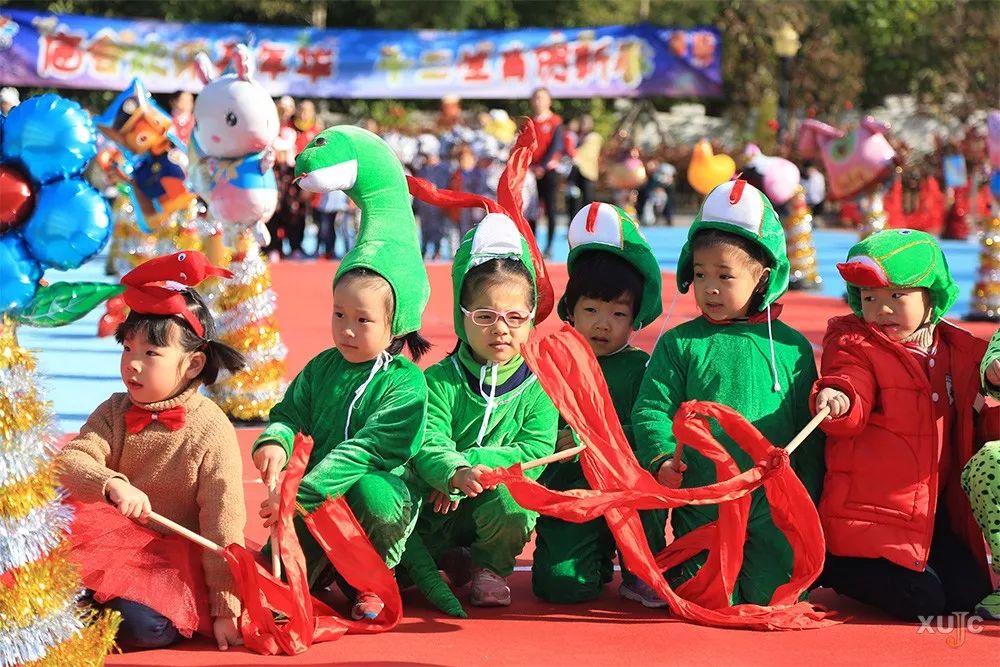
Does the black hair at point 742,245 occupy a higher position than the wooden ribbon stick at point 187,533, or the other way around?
the black hair at point 742,245

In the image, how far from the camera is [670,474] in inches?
152

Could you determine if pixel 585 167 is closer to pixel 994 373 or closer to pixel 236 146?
pixel 236 146

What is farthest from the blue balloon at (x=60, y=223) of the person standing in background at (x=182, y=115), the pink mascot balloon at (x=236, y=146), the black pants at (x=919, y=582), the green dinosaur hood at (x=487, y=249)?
the person standing in background at (x=182, y=115)

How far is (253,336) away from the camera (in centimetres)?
669

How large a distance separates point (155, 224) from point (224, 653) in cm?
574

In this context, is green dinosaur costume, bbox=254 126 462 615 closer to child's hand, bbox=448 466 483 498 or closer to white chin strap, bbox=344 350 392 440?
white chin strap, bbox=344 350 392 440

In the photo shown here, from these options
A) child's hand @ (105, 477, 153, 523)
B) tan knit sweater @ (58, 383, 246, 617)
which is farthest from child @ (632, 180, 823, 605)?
child's hand @ (105, 477, 153, 523)

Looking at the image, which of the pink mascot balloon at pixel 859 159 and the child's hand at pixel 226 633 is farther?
the pink mascot balloon at pixel 859 159

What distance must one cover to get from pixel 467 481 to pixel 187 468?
0.72 metres

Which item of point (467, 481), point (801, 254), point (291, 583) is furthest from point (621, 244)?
point (801, 254)

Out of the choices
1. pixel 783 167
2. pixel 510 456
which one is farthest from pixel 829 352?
pixel 783 167

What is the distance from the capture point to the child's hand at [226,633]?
354cm

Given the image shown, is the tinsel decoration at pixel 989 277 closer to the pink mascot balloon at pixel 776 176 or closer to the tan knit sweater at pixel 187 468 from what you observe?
the pink mascot balloon at pixel 776 176

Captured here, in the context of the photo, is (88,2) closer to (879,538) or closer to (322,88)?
(322,88)
